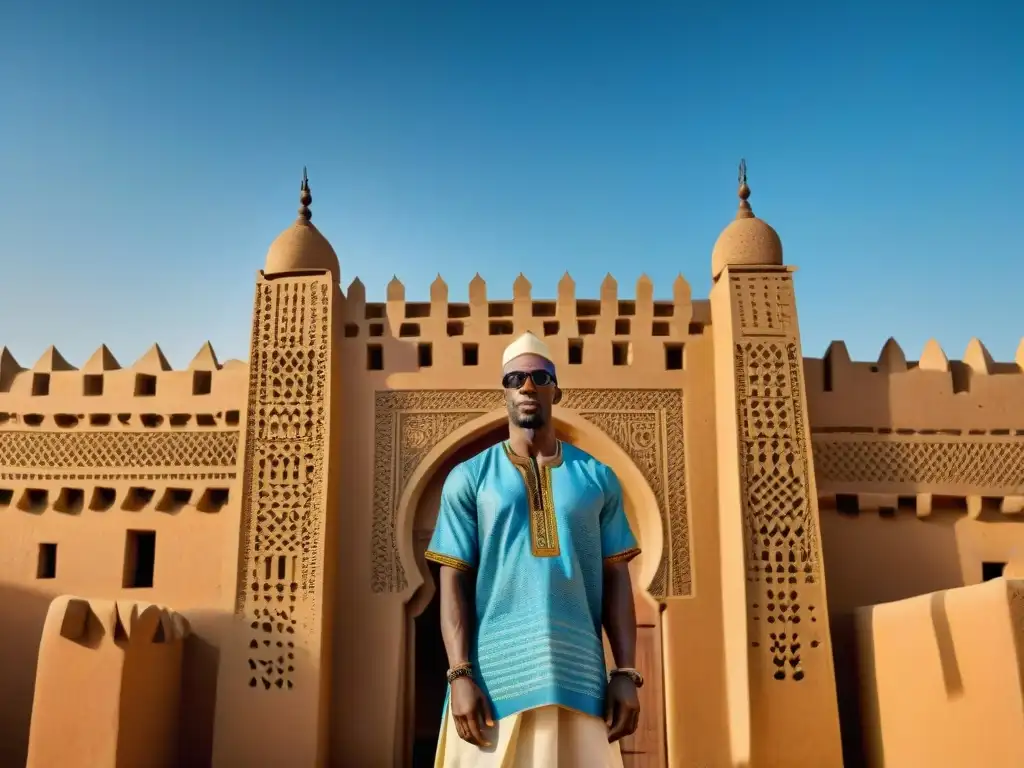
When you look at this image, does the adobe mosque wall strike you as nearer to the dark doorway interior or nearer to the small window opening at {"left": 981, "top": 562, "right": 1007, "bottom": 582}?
the small window opening at {"left": 981, "top": 562, "right": 1007, "bottom": 582}

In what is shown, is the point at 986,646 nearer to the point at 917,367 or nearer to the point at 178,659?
the point at 917,367

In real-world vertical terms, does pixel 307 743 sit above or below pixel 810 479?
below

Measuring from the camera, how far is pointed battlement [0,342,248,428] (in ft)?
29.1

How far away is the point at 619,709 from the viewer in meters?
3.30

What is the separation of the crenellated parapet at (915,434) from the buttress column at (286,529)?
13.6ft

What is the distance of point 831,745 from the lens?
7.49 m

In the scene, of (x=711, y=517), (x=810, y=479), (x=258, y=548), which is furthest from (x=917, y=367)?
(x=258, y=548)

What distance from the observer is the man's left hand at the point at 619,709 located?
10.8 ft

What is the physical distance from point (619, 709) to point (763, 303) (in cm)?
569

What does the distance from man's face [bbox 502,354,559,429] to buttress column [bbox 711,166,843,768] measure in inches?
178

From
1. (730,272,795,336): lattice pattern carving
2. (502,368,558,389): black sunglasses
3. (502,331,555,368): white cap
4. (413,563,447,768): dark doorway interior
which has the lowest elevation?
(413,563,447,768): dark doorway interior

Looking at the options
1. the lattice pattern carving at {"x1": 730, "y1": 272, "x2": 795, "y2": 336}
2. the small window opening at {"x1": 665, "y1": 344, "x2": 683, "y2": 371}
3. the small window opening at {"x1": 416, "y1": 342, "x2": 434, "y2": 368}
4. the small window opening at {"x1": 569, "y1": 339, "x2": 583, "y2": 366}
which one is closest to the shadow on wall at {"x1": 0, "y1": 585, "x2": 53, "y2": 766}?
the small window opening at {"x1": 416, "y1": 342, "x2": 434, "y2": 368}

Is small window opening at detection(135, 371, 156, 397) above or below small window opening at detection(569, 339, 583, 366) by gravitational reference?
below

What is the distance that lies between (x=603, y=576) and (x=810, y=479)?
192 inches
